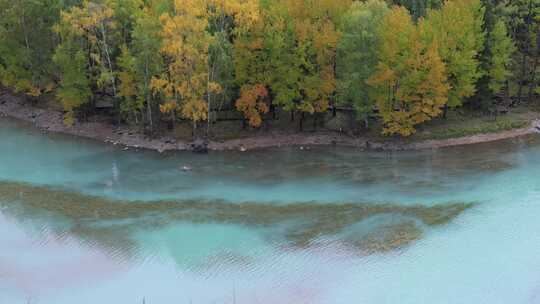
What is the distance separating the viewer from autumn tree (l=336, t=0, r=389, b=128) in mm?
46906

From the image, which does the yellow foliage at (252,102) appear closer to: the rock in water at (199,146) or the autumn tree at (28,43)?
the rock in water at (199,146)

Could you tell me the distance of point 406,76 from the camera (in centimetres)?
4738

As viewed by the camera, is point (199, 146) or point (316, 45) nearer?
point (316, 45)

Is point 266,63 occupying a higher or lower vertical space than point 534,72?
higher

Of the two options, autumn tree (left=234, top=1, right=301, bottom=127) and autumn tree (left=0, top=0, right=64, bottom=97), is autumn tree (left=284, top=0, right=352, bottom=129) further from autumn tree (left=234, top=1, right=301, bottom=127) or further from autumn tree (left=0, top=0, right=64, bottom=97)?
autumn tree (left=0, top=0, right=64, bottom=97)

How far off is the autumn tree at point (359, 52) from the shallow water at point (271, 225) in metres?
4.03

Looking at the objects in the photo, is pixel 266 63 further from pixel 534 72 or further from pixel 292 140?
pixel 534 72

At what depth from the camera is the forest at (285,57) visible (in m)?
46.7

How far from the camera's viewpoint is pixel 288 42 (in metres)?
48.5

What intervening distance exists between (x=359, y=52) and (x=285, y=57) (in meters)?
5.38

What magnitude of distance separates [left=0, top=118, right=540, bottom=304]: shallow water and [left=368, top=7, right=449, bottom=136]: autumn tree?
2.88 meters

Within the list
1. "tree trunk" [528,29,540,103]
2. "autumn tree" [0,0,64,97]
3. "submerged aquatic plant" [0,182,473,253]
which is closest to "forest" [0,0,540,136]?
"tree trunk" [528,29,540,103]

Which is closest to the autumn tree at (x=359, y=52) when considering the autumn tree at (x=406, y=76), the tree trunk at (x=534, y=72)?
the autumn tree at (x=406, y=76)

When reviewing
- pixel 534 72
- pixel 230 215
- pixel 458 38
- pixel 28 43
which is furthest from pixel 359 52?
pixel 28 43
